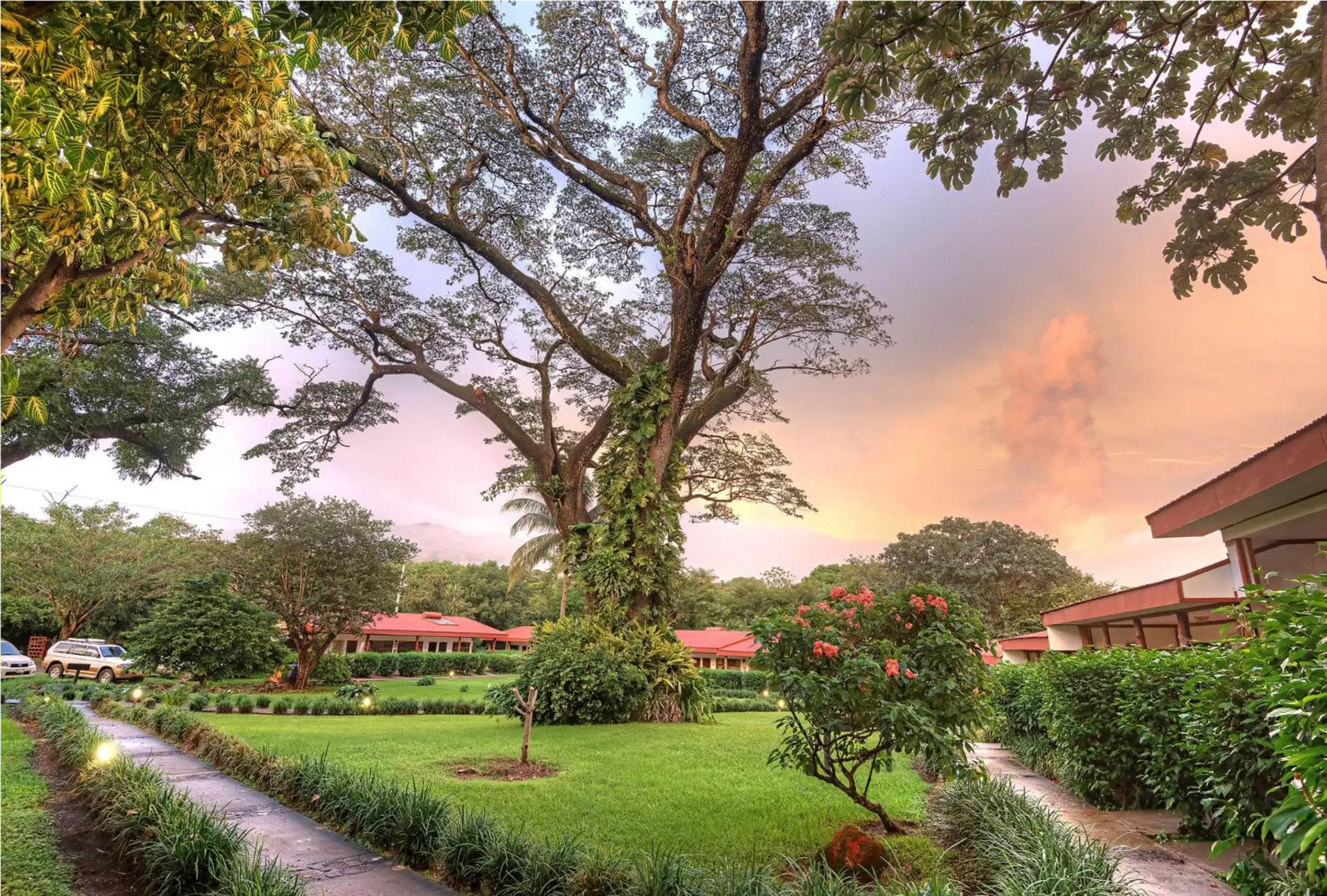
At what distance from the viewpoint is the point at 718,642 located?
105 ft

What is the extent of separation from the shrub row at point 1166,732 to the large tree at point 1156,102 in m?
2.79

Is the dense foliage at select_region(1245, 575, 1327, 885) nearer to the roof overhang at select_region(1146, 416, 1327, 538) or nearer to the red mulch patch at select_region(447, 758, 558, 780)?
the roof overhang at select_region(1146, 416, 1327, 538)

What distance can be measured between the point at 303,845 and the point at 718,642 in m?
29.0

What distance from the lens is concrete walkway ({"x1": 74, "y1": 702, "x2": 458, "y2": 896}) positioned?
389cm

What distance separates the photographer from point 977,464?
2822 cm

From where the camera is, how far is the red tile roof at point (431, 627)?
3691cm

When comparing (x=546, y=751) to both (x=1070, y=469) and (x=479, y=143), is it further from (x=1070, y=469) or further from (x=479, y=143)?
(x=1070, y=469)

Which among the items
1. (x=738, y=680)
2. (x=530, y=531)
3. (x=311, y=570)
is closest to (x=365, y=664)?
(x=311, y=570)

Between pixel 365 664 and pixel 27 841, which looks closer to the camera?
pixel 27 841

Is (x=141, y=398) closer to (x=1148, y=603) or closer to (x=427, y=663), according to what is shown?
(x=427, y=663)

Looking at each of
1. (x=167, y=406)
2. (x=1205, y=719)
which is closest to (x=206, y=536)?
(x=167, y=406)

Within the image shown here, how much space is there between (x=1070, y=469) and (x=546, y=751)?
25537 millimetres

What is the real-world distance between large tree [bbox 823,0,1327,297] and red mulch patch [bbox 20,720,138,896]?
272 inches

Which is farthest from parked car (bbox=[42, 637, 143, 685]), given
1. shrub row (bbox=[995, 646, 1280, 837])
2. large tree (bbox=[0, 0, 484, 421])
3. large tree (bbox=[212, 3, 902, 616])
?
shrub row (bbox=[995, 646, 1280, 837])
